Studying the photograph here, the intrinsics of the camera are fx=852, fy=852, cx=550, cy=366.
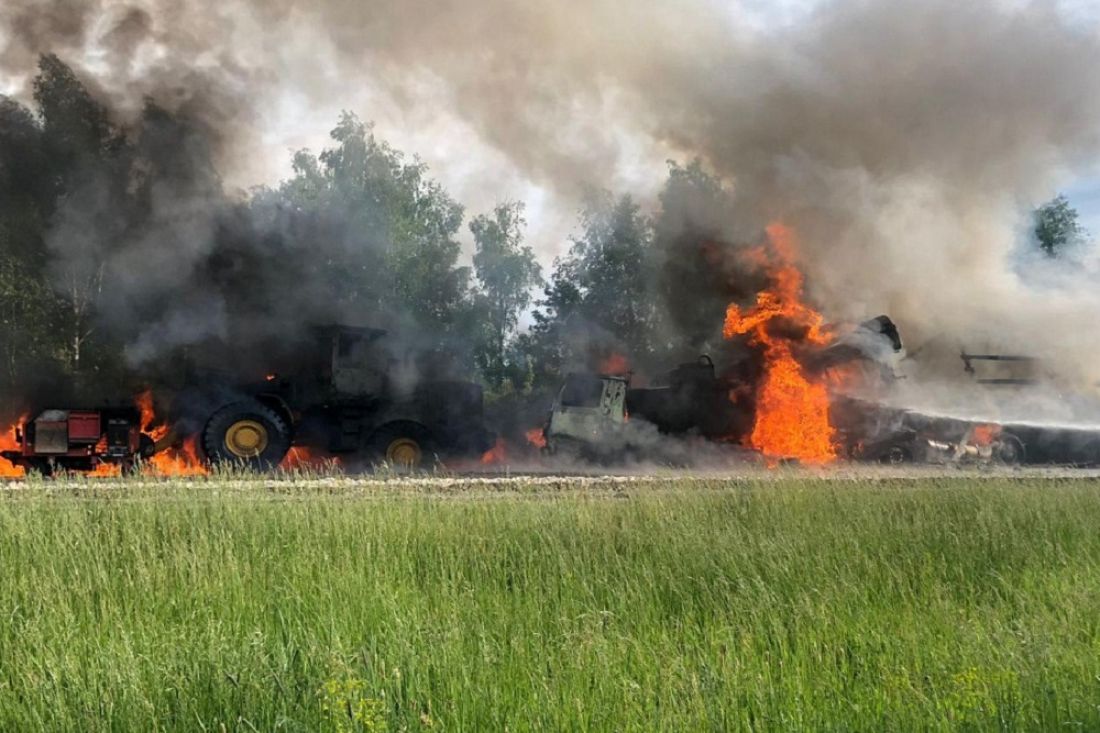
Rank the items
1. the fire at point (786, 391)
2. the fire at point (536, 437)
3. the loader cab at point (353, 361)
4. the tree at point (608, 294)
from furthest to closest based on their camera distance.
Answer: the tree at point (608, 294), the fire at point (536, 437), the fire at point (786, 391), the loader cab at point (353, 361)

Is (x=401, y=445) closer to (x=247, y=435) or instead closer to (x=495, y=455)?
(x=495, y=455)

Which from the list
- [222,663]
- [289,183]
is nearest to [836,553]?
[222,663]

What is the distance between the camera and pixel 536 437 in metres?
20.4

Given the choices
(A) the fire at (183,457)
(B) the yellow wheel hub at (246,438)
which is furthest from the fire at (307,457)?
(A) the fire at (183,457)

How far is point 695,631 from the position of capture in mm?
5492

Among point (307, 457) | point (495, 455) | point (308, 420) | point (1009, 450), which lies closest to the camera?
point (308, 420)

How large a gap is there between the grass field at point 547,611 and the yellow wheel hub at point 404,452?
7573 mm

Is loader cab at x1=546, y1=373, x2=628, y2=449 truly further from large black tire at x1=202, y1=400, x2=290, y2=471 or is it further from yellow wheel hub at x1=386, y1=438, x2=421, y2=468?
large black tire at x1=202, y1=400, x2=290, y2=471

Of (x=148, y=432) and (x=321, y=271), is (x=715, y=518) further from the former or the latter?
(x=321, y=271)

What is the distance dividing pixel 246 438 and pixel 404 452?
317cm

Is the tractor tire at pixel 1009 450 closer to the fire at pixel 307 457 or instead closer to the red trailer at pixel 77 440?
the fire at pixel 307 457

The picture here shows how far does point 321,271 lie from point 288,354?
358 centimetres

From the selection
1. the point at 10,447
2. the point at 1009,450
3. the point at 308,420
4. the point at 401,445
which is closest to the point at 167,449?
the point at 308,420

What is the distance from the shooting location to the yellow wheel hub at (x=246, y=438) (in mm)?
16125
